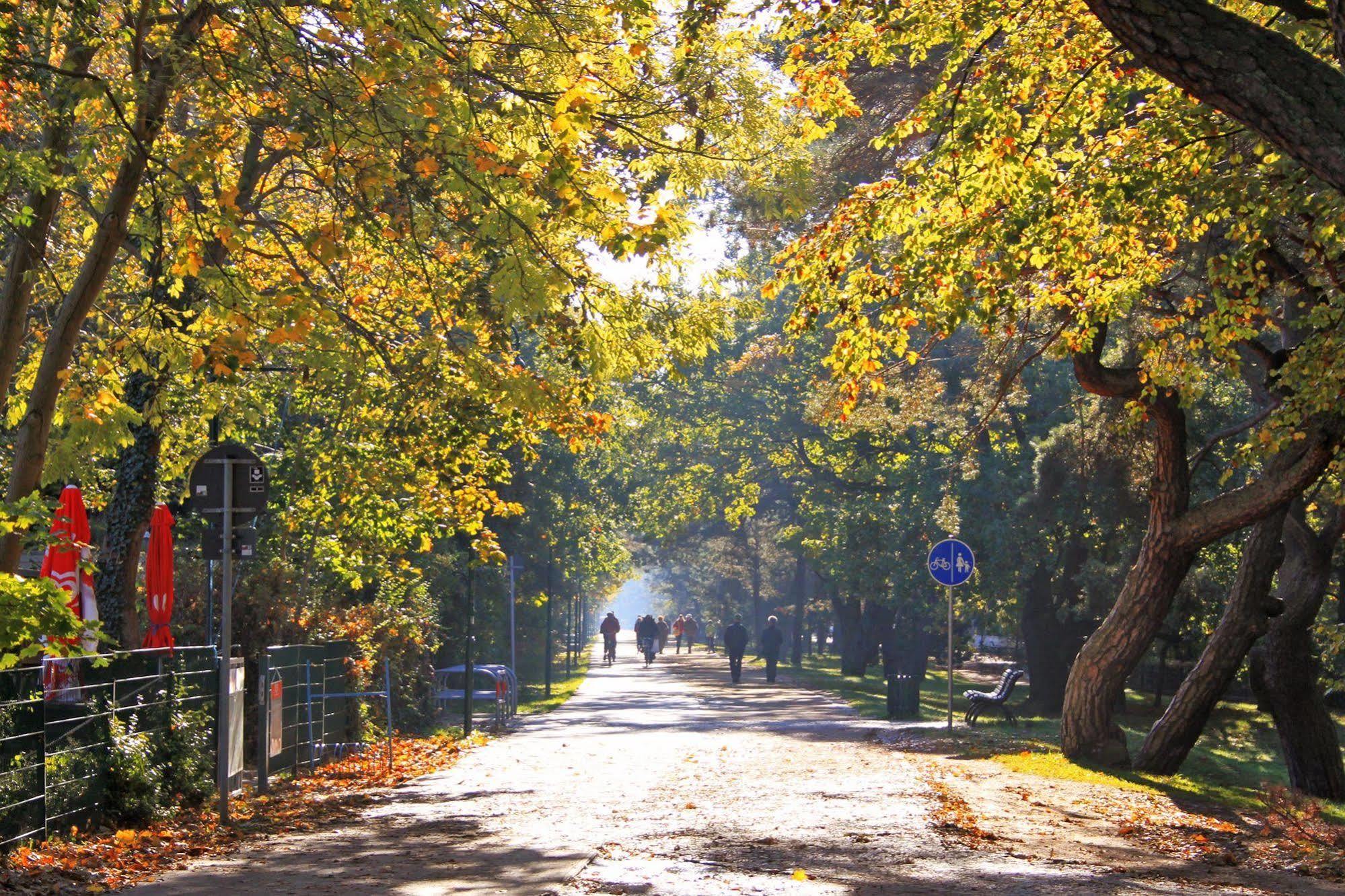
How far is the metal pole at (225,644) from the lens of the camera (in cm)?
1288

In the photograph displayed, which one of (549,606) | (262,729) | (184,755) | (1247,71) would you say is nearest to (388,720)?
(262,729)

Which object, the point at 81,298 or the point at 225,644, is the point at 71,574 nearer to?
Result: the point at 225,644

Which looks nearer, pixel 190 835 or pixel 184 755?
pixel 190 835

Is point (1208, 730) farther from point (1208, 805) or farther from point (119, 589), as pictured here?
point (119, 589)

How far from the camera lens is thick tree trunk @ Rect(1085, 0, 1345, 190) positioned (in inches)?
273

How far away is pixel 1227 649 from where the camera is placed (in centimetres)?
1806

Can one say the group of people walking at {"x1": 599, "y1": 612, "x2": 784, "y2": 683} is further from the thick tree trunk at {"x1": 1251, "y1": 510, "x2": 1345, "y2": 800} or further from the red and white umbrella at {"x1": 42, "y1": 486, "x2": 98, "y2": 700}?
the red and white umbrella at {"x1": 42, "y1": 486, "x2": 98, "y2": 700}

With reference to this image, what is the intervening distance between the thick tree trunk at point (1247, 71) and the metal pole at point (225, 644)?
840 cm

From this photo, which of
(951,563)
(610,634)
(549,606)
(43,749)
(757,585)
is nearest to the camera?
(43,749)

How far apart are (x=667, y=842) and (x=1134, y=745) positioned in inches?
718

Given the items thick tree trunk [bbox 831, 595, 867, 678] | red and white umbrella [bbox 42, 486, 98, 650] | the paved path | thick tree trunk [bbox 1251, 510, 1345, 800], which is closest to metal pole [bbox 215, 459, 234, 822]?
red and white umbrella [bbox 42, 486, 98, 650]

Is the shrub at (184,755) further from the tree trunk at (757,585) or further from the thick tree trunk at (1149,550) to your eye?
the tree trunk at (757,585)

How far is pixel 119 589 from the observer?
16.5 m

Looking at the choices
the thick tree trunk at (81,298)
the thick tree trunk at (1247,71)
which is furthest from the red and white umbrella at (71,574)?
the thick tree trunk at (1247,71)
